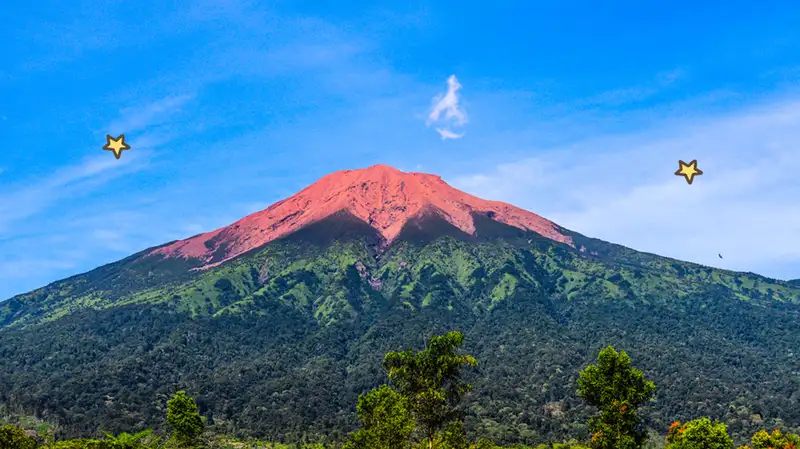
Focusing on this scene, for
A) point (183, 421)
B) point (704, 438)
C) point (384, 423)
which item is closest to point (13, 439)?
point (183, 421)

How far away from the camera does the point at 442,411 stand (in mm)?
35656

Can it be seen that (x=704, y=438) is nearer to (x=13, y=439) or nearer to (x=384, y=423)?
(x=384, y=423)

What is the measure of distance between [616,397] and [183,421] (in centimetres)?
4300

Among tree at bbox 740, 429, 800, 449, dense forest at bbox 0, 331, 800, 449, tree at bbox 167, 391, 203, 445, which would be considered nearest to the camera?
dense forest at bbox 0, 331, 800, 449

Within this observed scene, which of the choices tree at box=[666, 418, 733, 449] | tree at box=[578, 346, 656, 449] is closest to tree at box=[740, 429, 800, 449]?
tree at box=[666, 418, 733, 449]

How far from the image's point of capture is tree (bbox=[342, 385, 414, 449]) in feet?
126

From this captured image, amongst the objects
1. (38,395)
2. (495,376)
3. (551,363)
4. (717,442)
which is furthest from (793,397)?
(38,395)

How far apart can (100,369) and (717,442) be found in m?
156

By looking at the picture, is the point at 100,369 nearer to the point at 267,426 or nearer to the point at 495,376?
the point at 267,426

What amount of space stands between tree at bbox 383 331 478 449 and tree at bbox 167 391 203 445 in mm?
38669

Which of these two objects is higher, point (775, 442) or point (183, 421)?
point (183, 421)

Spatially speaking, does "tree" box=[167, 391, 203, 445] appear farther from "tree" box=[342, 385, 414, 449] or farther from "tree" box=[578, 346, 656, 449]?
"tree" box=[578, 346, 656, 449]

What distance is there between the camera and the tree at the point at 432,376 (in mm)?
35375

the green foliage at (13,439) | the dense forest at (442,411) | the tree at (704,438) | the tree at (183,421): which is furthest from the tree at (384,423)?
the tree at (704,438)
